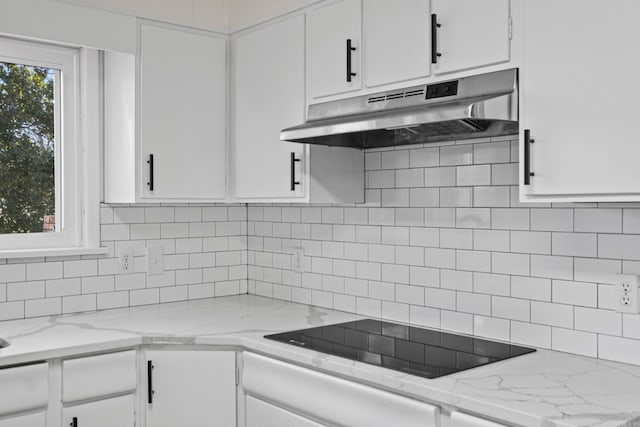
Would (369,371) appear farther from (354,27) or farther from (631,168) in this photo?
(354,27)

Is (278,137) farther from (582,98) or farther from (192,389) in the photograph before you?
(582,98)

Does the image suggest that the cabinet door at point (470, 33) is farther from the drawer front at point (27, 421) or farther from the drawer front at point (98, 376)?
the drawer front at point (27, 421)

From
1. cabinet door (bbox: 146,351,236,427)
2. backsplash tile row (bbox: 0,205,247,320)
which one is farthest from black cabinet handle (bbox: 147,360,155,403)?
backsplash tile row (bbox: 0,205,247,320)

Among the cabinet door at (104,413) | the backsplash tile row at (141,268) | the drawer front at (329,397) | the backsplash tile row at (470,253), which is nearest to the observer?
the drawer front at (329,397)

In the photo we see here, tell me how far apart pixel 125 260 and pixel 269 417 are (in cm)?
119

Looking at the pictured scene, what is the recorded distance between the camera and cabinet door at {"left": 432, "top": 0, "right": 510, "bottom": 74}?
6.56 feet

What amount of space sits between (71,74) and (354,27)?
4.49 ft

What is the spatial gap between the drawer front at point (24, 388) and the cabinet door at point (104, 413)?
0.11 metres

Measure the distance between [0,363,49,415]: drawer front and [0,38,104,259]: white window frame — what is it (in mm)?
830

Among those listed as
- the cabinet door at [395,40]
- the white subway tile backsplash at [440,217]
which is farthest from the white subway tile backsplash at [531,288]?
the cabinet door at [395,40]

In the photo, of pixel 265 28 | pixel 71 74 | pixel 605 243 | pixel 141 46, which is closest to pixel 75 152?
pixel 71 74

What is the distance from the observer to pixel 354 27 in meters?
2.48

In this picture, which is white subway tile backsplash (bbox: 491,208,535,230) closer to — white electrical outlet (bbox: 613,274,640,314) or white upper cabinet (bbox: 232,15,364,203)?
white electrical outlet (bbox: 613,274,640,314)

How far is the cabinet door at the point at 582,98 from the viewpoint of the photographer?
1.71 meters
